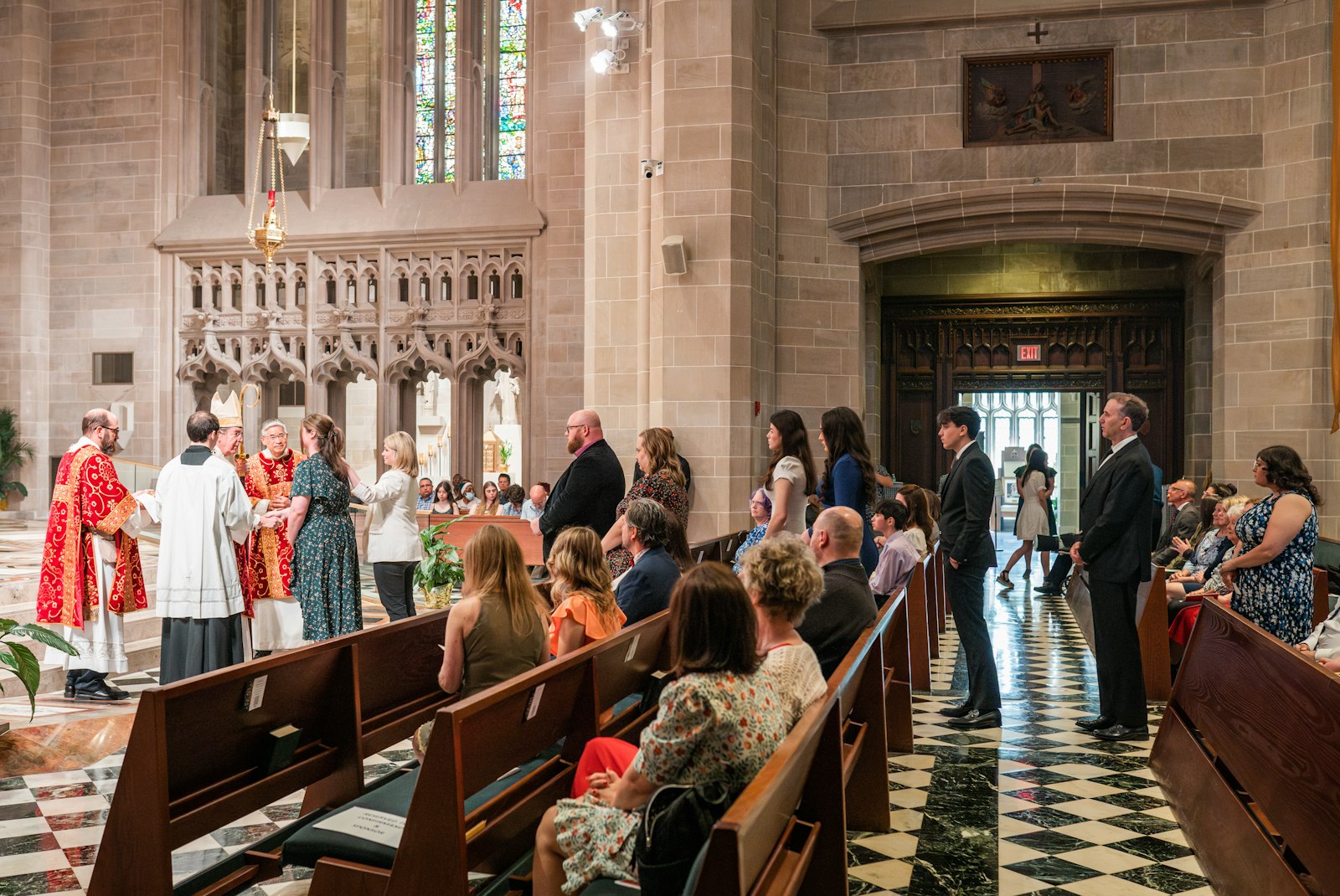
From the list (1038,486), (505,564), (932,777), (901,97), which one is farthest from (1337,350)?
(505,564)

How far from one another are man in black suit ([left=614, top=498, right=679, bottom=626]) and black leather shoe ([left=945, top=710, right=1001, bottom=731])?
195 centimetres

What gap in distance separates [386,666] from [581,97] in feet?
36.4

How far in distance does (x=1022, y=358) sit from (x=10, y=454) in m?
13.2

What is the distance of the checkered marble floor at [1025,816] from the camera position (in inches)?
130

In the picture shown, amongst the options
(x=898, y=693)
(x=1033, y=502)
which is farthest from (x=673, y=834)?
(x=1033, y=502)

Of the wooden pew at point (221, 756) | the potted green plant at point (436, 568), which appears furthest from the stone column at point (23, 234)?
the wooden pew at point (221, 756)

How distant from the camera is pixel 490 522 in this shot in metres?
9.75

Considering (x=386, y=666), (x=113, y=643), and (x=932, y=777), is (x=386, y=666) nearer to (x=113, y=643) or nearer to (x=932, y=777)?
(x=932, y=777)

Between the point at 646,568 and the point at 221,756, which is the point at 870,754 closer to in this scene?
the point at 646,568

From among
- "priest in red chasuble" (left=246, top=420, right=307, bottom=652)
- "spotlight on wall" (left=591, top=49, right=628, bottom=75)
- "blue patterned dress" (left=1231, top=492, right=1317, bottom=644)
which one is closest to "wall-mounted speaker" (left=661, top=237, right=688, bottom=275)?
"spotlight on wall" (left=591, top=49, right=628, bottom=75)

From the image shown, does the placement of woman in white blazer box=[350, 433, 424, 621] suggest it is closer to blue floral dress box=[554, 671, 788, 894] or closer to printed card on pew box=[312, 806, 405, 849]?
printed card on pew box=[312, 806, 405, 849]

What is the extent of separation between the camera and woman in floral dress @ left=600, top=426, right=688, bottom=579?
501cm

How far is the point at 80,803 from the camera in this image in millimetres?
4008

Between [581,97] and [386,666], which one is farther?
[581,97]
